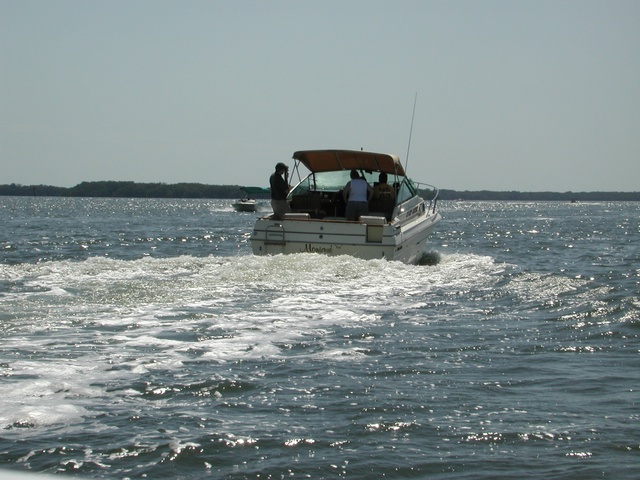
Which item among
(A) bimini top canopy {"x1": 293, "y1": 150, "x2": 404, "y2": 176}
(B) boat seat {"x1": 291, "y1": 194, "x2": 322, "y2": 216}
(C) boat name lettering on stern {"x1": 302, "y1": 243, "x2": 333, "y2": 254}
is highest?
(A) bimini top canopy {"x1": 293, "y1": 150, "x2": 404, "y2": 176}

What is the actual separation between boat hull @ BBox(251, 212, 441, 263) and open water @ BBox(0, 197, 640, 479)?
181 cm

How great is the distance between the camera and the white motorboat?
50.1 feet

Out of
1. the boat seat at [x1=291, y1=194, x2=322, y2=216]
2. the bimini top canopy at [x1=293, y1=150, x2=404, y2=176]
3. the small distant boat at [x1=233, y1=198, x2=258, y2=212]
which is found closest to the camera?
the boat seat at [x1=291, y1=194, x2=322, y2=216]

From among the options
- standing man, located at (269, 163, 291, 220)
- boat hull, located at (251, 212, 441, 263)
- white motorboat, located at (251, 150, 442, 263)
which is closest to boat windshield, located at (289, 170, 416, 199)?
white motorboat, located at (251, 150, 442, 263)

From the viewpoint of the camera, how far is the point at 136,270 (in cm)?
1429

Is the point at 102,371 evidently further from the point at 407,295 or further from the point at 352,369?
the point at 407,295

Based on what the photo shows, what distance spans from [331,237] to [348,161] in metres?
4.38

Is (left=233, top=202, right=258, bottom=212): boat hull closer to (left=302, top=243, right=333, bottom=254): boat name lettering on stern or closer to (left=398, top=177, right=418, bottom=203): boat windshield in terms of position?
(left=398, top=177, right=418, bottom=203): boat windshield

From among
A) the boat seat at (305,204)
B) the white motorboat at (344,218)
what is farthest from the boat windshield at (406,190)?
the boat seat at (305,204)

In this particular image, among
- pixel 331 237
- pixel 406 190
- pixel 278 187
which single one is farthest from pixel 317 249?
pixel 406 190

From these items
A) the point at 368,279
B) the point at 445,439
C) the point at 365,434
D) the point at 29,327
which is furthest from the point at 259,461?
the point at 368,279

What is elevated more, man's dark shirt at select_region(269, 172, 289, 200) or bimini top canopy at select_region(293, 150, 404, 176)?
bimini top canopy at select_region(293, 150, 404, 176)

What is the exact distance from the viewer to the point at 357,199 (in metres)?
17.2

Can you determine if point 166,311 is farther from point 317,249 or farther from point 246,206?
point 246,206
